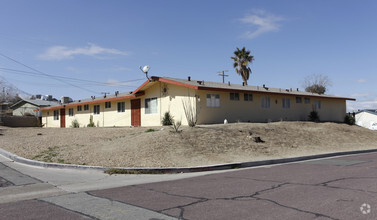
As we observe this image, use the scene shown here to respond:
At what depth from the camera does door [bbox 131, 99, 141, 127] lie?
2750 centimetres

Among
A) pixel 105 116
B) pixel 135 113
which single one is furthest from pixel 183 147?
pixel 105 116

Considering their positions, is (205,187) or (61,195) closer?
(61,195)

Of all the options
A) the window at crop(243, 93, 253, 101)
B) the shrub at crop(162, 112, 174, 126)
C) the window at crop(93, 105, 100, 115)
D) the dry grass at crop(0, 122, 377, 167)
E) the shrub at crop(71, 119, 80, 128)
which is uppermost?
the window at crop(243, 93, 253, 101)

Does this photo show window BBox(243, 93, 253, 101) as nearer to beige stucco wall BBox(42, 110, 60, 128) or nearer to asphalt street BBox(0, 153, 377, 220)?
asphalt street BBox(0, 153, 377, 220)

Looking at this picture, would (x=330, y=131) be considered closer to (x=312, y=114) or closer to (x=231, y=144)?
(x=312, y=114)

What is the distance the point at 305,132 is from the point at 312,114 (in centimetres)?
1076

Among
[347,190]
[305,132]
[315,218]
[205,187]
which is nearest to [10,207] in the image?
[205,187]

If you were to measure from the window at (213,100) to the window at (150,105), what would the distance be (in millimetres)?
4903

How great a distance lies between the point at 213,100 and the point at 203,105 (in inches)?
44.9

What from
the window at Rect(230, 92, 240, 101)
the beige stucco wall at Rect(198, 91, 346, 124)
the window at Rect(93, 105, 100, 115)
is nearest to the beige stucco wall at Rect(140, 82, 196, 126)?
the beige stucco wall at Rect(198, 91, 346, 124)

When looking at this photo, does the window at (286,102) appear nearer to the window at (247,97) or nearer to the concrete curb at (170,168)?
the window at (247,97)

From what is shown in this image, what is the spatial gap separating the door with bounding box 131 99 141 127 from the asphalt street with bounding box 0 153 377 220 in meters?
17.2

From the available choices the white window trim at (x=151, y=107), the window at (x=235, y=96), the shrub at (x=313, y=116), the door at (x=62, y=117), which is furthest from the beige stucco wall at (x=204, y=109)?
the door at (x=62, y=117)

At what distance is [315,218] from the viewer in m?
5.25
